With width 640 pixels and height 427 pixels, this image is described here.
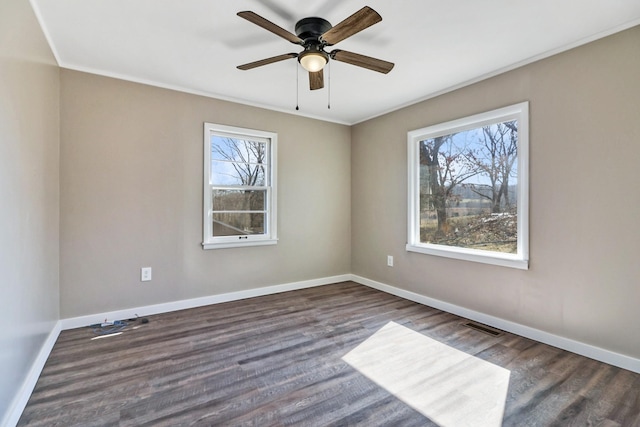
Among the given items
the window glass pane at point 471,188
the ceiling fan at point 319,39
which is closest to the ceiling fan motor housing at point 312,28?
the ceiling fan at point 319,39

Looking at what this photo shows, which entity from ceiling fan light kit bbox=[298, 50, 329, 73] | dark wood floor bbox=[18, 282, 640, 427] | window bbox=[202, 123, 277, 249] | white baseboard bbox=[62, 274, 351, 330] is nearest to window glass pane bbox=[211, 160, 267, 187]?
window bbox=[202, 123, 277, 249]

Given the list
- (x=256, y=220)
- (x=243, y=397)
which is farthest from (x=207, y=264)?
(x=243, y=397)

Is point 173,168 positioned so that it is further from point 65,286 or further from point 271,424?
point 271,424

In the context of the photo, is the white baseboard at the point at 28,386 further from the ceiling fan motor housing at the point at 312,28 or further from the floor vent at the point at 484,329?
the floor vent at the point at 484,329

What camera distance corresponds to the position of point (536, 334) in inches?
102

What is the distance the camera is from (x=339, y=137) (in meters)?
4.58

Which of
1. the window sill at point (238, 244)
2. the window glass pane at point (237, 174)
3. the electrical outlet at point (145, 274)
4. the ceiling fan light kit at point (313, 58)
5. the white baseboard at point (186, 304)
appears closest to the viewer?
the ceiling fan light kit at point (313, 58)

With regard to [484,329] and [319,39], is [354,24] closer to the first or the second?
[319,39]

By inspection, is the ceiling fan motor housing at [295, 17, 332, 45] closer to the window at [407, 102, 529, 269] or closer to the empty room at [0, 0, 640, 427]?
the empty room at [0, 0, 640, 427]

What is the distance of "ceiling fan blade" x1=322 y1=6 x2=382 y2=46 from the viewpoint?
164 centimetres

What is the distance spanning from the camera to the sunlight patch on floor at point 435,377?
67.6 inches

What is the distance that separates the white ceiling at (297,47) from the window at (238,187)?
618 mm

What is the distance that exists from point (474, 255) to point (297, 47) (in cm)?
256

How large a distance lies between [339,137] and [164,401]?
379 centimetres
